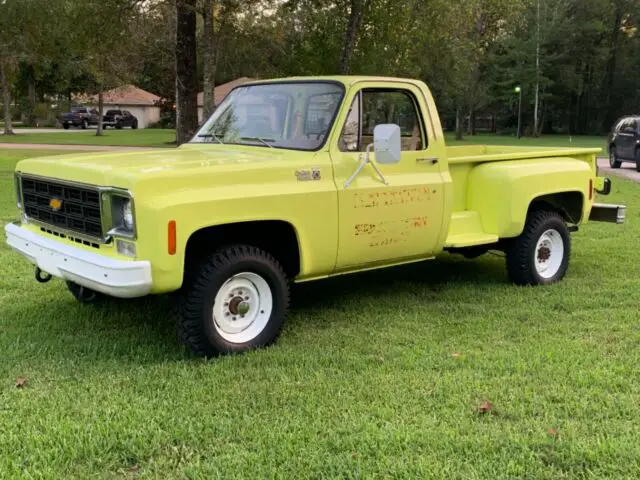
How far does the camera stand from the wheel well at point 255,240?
4676mm

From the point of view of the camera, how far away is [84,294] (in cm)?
567

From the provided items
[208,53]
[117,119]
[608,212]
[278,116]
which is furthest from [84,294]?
[117,119]

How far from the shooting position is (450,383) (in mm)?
4207

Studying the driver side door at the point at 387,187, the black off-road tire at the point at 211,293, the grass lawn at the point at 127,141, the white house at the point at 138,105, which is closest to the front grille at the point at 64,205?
the black off-road tire at the point at 211,293

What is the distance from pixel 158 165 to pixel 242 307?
113 cm

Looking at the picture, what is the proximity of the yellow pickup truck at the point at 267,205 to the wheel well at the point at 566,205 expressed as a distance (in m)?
0.41

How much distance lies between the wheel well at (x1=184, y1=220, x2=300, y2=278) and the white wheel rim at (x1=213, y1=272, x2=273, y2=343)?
283 mm

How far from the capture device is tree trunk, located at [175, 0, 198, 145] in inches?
619

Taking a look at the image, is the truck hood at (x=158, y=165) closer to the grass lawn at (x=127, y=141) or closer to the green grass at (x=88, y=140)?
the grass lawn at (x=127, y=141)

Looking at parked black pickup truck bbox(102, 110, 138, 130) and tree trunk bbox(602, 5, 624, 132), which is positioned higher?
tree trunk bbox(602, 5, 624, 132)

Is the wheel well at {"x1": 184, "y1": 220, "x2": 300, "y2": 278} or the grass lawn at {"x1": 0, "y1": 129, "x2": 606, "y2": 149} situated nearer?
the wheel well at {"x1": 184, "y1": 220, "x2": 300, "y2": 278}

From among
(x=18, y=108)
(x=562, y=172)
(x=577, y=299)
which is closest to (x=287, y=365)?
(x=577, y=299)

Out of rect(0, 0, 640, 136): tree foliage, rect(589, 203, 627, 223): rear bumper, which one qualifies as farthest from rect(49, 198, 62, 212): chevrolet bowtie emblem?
rect(0, 0, 640, 136): tree foliage

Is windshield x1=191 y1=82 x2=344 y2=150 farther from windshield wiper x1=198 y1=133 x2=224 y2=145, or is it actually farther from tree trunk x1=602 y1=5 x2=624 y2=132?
tree trunk x1=602 y1=5 x2=624 y2=132
